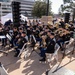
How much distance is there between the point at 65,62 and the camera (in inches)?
294

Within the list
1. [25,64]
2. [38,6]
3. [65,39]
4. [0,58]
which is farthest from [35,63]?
[38,6]

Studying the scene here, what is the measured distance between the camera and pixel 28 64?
722 cm

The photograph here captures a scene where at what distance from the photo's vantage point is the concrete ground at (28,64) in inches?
255

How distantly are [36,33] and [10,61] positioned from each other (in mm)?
2757

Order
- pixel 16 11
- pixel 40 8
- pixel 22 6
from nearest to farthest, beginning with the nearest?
pixel 16 11, pixel 40 8, pixel 22 6

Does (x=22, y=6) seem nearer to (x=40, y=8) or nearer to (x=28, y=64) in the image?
(x=40, y=8)

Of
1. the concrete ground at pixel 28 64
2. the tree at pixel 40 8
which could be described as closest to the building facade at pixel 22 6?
the tree at pixel 40 8

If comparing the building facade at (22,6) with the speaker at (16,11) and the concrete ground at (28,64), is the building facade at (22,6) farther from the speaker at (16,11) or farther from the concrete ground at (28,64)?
the concrete ground at (28,64)

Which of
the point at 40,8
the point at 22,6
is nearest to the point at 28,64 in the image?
the point at 40,8

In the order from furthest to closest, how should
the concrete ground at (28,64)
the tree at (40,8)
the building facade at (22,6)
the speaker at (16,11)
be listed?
the building facade at (22,6) < the tree at (40,8) < the speaker at (16,11) < the concrete ground at (28,64)

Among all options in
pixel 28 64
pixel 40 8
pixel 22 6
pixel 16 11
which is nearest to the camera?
pixel 28 64

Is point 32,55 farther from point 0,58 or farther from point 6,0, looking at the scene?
point 6,0

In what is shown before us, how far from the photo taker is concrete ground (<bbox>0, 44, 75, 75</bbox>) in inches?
255

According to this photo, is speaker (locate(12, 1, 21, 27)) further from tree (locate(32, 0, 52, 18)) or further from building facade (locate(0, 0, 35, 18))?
building facade (locate(0, 0, 35, 18))
